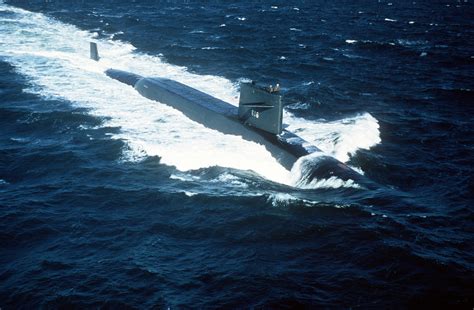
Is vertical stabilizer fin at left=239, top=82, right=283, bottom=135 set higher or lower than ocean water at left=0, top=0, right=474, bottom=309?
higher

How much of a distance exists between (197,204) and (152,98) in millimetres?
17358

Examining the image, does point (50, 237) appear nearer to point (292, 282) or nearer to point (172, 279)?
point (172, 279)

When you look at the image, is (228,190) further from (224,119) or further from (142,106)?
(142,106)

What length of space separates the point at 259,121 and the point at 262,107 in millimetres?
1015

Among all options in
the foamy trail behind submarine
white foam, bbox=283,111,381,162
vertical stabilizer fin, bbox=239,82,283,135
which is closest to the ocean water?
white foam, bbox=283,111,381,162

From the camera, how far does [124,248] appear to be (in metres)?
18.2

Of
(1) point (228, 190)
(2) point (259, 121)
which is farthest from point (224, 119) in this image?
(1) point (228, 190)

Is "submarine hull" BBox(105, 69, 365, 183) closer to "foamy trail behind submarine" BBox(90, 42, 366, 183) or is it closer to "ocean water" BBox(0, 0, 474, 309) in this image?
"foamy trail behind submarine" BBox(90, 42, 366, 183)

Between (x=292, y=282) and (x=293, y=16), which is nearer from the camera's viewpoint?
(x=292, y=282)

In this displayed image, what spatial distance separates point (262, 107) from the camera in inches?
1103

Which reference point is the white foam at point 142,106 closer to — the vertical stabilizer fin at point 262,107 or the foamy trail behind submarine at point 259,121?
the foamy trail behind submarine at point 259,121

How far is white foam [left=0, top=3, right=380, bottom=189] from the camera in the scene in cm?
2700

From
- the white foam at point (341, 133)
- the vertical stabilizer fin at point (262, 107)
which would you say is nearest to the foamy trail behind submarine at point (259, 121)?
the vertical stabilizer fin at point (262, 107)

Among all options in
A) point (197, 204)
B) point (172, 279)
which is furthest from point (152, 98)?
point (172, 279)
